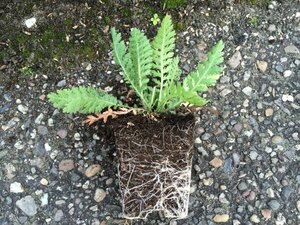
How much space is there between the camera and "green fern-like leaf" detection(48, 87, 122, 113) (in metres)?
3.10

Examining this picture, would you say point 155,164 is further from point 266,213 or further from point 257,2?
point 257,2

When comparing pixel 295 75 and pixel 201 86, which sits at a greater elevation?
pixel 201 86

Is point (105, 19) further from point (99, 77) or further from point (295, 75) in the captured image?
point (295, 75)

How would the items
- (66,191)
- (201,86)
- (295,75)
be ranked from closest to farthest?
(201,86)
(66,191)
(295,75)

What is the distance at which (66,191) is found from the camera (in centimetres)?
337

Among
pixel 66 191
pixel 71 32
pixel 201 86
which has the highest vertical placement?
pixel 71 32

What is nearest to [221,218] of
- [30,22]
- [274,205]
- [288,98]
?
[274,205]

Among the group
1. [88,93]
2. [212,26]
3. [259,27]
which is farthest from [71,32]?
[259,27]

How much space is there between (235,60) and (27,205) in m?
1.35

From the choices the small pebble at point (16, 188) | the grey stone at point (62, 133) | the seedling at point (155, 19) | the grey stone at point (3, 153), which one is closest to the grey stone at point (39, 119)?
the grey stone at point (62, 133)

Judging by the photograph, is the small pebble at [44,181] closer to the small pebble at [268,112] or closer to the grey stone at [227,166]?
the grey stone at [227,166]

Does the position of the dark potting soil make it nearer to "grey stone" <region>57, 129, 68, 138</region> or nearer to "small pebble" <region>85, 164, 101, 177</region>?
"small pebble" <region>85, 164, 101, 177</region>

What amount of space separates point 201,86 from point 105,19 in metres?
0.82

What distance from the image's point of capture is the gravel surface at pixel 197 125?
132 inches
